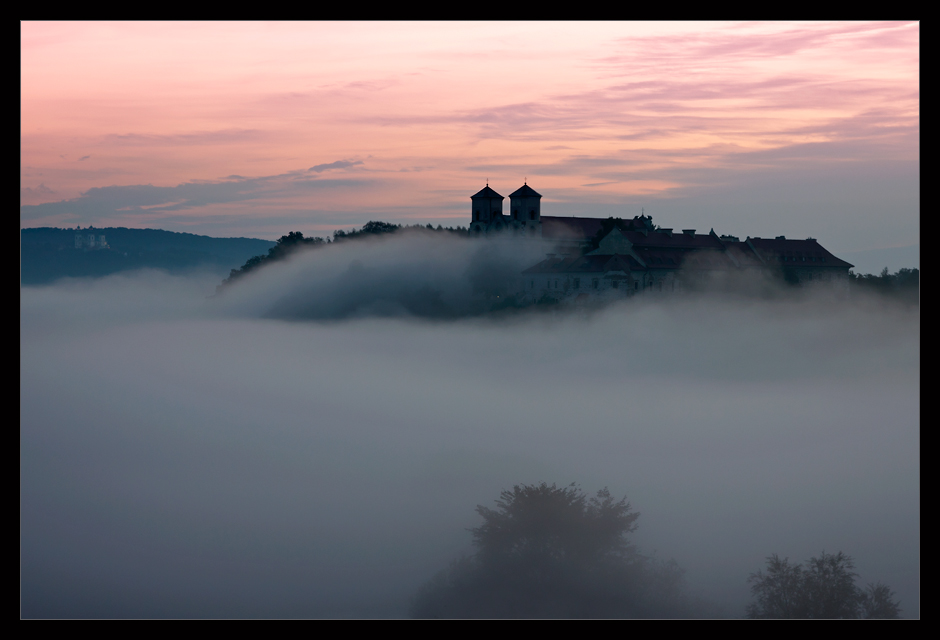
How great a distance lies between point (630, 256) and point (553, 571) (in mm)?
67478

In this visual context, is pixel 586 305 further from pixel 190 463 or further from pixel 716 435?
pixel 190 463

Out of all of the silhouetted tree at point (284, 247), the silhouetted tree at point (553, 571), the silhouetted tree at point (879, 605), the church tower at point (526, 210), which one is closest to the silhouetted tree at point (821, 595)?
the silhouetted tree at point (879, 605)

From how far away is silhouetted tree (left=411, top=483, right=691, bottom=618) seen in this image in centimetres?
5781

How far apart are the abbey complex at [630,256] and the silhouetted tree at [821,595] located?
67599mm

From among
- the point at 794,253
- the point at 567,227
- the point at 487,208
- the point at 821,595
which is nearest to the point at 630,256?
the point at 567,227

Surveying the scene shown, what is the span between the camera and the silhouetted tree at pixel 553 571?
57.8m

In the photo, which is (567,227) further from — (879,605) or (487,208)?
(879,605)

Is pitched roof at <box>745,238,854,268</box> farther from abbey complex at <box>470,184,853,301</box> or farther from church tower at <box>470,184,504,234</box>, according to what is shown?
church tower at <box>470,184,504,234</box>

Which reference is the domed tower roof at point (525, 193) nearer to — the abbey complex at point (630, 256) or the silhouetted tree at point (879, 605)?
the abbey complex at point (630, 256)

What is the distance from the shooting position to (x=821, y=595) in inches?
1984

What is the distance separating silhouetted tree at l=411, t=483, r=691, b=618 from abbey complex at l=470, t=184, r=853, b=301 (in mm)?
57274

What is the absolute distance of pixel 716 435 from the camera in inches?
6220
